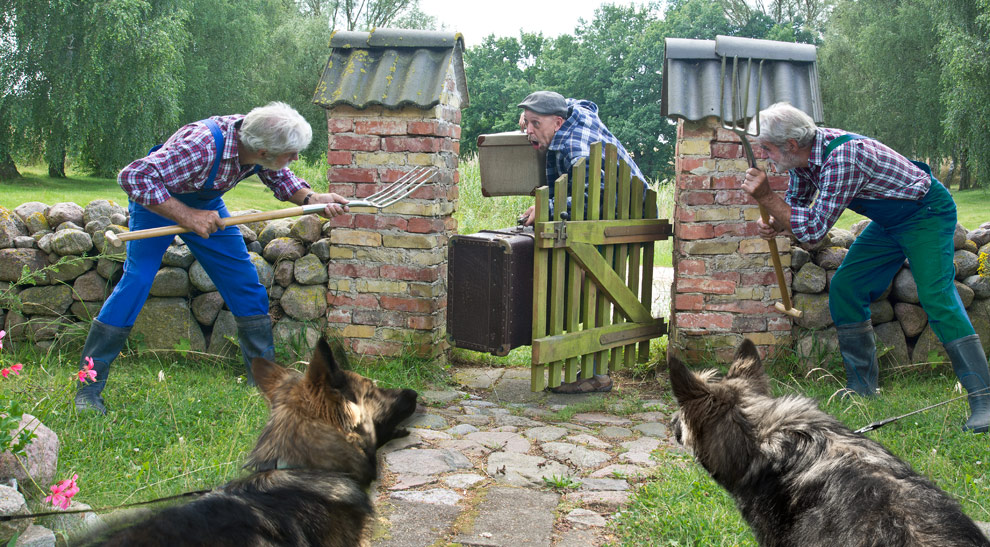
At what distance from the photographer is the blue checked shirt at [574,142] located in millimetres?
5250

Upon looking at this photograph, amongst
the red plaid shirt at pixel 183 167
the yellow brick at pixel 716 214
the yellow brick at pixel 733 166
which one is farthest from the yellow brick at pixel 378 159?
the yellow brick at pixel 733 166

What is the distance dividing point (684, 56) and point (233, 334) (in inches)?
154

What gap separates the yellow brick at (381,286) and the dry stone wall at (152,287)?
304mm

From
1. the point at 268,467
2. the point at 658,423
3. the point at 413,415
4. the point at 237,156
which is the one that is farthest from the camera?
the point at 658,423

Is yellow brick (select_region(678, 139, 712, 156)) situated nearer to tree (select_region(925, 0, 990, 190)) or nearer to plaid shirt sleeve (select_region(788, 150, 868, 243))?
plaid shirt sleeve (select_region(788, 150, 868, 243))

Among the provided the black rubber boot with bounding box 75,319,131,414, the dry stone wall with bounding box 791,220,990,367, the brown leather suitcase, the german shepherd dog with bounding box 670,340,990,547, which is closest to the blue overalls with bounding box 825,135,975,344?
the dry stone wall with bounding box 791,220,990,367

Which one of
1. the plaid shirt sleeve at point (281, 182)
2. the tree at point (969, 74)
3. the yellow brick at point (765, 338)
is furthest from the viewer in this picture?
the tree at point (969, 74)

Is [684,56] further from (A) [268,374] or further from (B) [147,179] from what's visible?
(A) [268,374]

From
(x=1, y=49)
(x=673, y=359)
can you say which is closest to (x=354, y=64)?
(x=673, y=359)

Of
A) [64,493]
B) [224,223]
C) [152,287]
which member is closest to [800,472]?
[64,493]

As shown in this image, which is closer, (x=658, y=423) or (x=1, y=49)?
(x=658, y=423)

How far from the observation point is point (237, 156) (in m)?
4.27

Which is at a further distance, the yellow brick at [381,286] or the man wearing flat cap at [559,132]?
the yellow brick at [381,286]

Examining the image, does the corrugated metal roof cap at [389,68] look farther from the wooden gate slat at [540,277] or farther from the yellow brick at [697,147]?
the yellow brick at [697,147]
